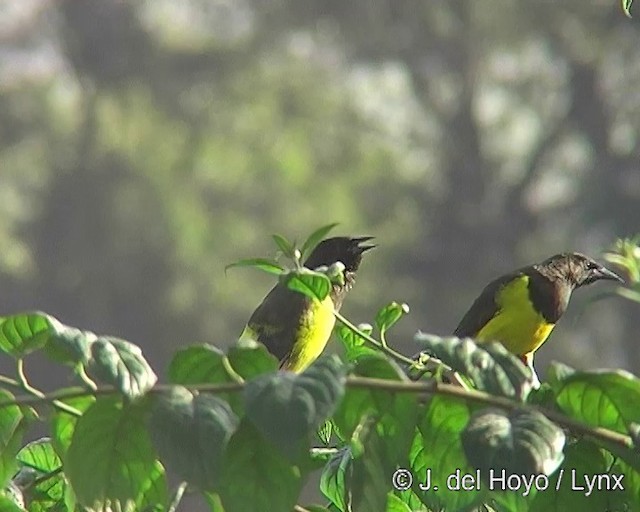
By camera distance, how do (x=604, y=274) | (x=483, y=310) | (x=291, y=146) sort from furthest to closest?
(x=291, y=146)
(x=483, y=310)
(x=604, y=274)

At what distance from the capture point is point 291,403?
662mm

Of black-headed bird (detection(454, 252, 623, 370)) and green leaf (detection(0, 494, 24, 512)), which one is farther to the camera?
black-headed bird (detection(454, 252, 623, 370))

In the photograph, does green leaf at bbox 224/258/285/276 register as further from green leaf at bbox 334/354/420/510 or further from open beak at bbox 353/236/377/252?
open beak at bbox 353/236/377/252

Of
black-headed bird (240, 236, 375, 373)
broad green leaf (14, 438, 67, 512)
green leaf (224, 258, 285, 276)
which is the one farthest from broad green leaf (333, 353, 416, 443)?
black-headed bird (240, 236, 375, 373)

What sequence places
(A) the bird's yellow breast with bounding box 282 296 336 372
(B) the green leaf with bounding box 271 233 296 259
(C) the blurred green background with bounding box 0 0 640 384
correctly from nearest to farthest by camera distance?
(B) the green leaf with bounding box 271 233 296 259, (A) the bird's yellow breast with bounding box 282 296 336 372, (C) the blurred green background with bounding box 0 0 640 384

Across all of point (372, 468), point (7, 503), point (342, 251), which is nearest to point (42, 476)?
point (7, 503)

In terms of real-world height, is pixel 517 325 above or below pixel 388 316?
above

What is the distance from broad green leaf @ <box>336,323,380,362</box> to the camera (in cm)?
95

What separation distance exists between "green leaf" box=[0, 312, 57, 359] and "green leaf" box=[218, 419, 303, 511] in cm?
9

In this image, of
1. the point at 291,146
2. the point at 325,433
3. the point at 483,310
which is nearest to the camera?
the point at 325,433

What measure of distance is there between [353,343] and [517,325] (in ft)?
4.07

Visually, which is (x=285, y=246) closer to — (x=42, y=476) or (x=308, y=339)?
(x=42, y=476)

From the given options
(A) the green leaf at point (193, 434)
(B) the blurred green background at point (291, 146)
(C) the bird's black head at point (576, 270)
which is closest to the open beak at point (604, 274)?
(C) the bird's black head at point (576, 270)

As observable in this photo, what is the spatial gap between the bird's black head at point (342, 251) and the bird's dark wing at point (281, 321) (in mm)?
318
